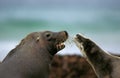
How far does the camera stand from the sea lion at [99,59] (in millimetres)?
11000

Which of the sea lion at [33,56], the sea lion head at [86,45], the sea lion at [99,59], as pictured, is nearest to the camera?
the sea lion at [33,56]

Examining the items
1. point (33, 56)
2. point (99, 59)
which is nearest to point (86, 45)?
point (99, 59)

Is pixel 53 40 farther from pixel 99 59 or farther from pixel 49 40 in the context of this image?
pixel 99 59

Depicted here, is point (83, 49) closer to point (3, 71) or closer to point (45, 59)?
point (45, 59)

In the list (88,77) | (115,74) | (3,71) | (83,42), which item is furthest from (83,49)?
(88,77)

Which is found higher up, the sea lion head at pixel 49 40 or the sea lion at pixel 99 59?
the sea lion head at pixel 49 40

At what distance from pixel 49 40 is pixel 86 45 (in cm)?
64

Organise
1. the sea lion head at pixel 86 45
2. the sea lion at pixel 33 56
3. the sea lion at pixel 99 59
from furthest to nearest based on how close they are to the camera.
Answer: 1. the sea lion head at pixel 86 45
2. the sea lion at pixel 99 59
3. the sea lion at pixel 33 56

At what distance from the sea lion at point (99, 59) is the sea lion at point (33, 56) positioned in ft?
1.16

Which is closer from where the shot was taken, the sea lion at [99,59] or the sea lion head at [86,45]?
the sea lion at [99,59]

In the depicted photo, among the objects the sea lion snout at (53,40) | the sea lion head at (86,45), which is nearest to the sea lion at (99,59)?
the sea lion head at (86,45)

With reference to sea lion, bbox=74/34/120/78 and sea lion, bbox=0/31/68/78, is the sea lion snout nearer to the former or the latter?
sea lion, bbox=0/31/68/78

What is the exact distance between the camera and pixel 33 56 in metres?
10.9

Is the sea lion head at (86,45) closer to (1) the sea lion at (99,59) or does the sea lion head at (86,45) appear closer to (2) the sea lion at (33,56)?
(1) the sea lion at (99,59)
